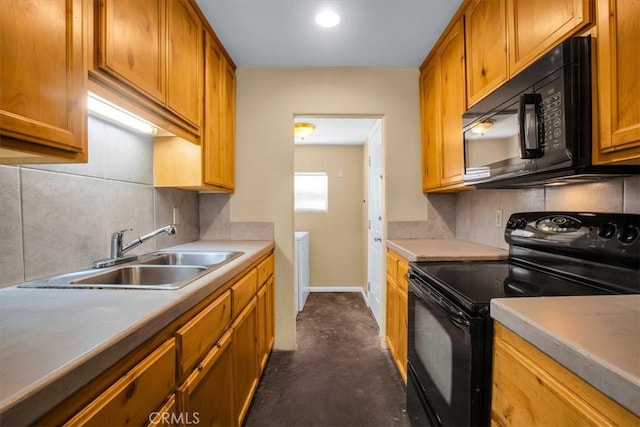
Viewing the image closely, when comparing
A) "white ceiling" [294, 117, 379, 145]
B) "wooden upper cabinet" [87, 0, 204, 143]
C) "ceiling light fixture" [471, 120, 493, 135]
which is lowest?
"ceiling light fixture" [471, 120, 493, 135]

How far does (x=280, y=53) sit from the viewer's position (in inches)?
86.9

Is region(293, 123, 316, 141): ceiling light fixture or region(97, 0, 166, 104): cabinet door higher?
region(293, 123, 316, 141): ceiling light fixture

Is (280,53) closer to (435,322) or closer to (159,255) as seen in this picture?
(159,255)

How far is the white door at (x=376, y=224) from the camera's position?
9.15 ft

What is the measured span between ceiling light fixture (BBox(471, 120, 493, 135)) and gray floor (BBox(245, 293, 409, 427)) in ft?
5.35

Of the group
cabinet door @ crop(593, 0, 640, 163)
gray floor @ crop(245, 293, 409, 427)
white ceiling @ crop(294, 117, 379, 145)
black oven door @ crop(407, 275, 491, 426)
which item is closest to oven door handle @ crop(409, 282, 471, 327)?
black oven door @ crop(407, 275, 491, 426)

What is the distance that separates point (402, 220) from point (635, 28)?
1761 millimetres

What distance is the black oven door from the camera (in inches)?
37.1

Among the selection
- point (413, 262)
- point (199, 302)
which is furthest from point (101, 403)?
point (413, 262)

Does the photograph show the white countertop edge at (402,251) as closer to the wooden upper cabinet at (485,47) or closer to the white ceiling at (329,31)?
the wooden upper cabinet at (485,47)

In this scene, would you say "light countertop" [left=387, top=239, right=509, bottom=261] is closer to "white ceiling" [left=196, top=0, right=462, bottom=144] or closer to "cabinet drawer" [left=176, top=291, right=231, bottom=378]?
"cabinet drawer" [left=176, top=291, right=231, bottom=378]

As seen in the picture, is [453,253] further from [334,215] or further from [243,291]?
[334,215]

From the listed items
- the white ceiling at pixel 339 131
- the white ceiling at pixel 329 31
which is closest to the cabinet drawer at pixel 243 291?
the white ceiling at pixel 329 31

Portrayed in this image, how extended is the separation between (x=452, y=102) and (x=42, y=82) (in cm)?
200
